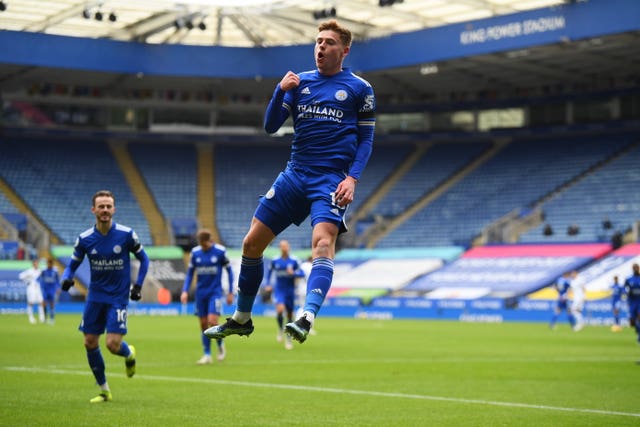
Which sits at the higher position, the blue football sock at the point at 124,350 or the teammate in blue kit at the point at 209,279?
the teammate in blue kit at the point at 209,279

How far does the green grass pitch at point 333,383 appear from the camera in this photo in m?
11.7

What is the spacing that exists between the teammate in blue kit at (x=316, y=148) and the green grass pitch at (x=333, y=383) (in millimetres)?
2837

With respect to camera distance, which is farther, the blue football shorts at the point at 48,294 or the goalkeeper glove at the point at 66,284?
the blue football shorts at the point at 48,294

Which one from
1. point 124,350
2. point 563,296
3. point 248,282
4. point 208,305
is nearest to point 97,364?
point 124,350

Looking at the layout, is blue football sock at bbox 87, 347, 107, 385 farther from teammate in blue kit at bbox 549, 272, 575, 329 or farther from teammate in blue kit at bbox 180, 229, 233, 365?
teammate in blue kit at bbox 549, 272, 575, 329

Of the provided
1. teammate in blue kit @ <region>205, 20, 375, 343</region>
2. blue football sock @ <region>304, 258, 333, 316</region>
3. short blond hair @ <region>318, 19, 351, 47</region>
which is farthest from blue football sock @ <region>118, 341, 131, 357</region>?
short blond hair @ <region>318, 19, 351, 47</region>

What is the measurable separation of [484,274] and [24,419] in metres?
38.9

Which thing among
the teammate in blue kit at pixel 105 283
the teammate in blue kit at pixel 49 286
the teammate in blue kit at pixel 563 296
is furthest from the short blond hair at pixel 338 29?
the teammate in blue kit at pixel 563 296

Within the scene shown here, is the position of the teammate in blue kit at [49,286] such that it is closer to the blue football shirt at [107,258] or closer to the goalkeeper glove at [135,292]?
the blue football shirt at [107,258]

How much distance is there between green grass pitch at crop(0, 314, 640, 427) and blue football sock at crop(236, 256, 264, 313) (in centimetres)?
243

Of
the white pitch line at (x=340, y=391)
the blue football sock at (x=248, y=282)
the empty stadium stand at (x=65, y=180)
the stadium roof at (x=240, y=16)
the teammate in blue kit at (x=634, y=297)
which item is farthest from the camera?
the empty stadium stand at (x=65, y=180)

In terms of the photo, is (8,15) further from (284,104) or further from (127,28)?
(284,104)

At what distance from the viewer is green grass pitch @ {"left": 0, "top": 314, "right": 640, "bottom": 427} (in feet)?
38.5

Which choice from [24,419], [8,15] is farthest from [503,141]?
[24,419]
